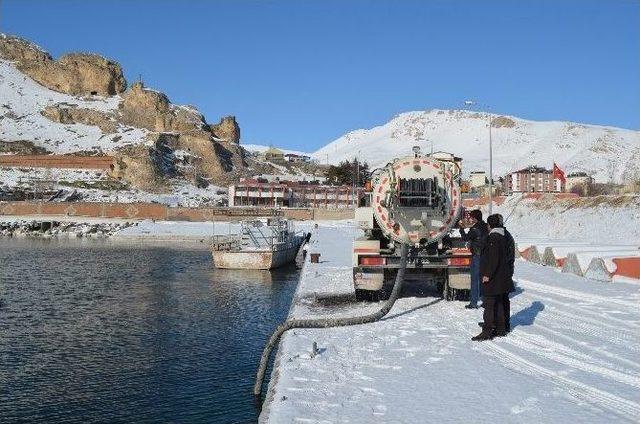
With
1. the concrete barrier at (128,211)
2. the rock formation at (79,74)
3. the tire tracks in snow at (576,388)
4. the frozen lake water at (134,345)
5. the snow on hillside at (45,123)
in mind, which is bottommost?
the frozen lake water at (134,345)

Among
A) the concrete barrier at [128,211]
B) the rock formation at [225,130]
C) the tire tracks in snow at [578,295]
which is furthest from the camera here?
the rock formation at [225,130]

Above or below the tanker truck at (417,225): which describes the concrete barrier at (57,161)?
above

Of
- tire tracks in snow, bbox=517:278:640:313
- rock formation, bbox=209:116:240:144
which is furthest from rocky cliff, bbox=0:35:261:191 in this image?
tire tracks in snow, bbox=517:278:640:313

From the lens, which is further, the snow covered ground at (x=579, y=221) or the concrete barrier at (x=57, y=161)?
the concrete barrier at (x=57, y=161)

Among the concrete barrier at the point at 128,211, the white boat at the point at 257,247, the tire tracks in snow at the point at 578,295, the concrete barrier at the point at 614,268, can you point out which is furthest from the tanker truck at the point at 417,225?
the concrete barrier at the point at 128,211

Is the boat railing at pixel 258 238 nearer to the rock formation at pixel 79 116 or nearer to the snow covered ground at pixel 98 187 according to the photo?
the snow covered ground at pixel 98 187

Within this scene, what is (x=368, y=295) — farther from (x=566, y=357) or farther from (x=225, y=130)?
(x=225, y=130)

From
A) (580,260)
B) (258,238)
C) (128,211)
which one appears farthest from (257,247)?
(128,211)

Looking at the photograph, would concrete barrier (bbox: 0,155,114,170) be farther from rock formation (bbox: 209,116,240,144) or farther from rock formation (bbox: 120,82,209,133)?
rock formation (bbox: 209,116,240,144)

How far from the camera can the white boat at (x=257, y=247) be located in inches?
1344

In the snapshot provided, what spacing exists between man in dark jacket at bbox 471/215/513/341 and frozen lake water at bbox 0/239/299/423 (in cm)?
458

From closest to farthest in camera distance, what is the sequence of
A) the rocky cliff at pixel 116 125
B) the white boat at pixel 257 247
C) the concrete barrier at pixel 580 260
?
the concrete barrier at pixel 580 260 < the white boat at pixel 257 247 < the rocky cliff at pixel 116 125

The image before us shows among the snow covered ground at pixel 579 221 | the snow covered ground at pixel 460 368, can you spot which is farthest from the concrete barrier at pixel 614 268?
the snow covered ground at pixel 579 221

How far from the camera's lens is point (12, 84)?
188 meters
